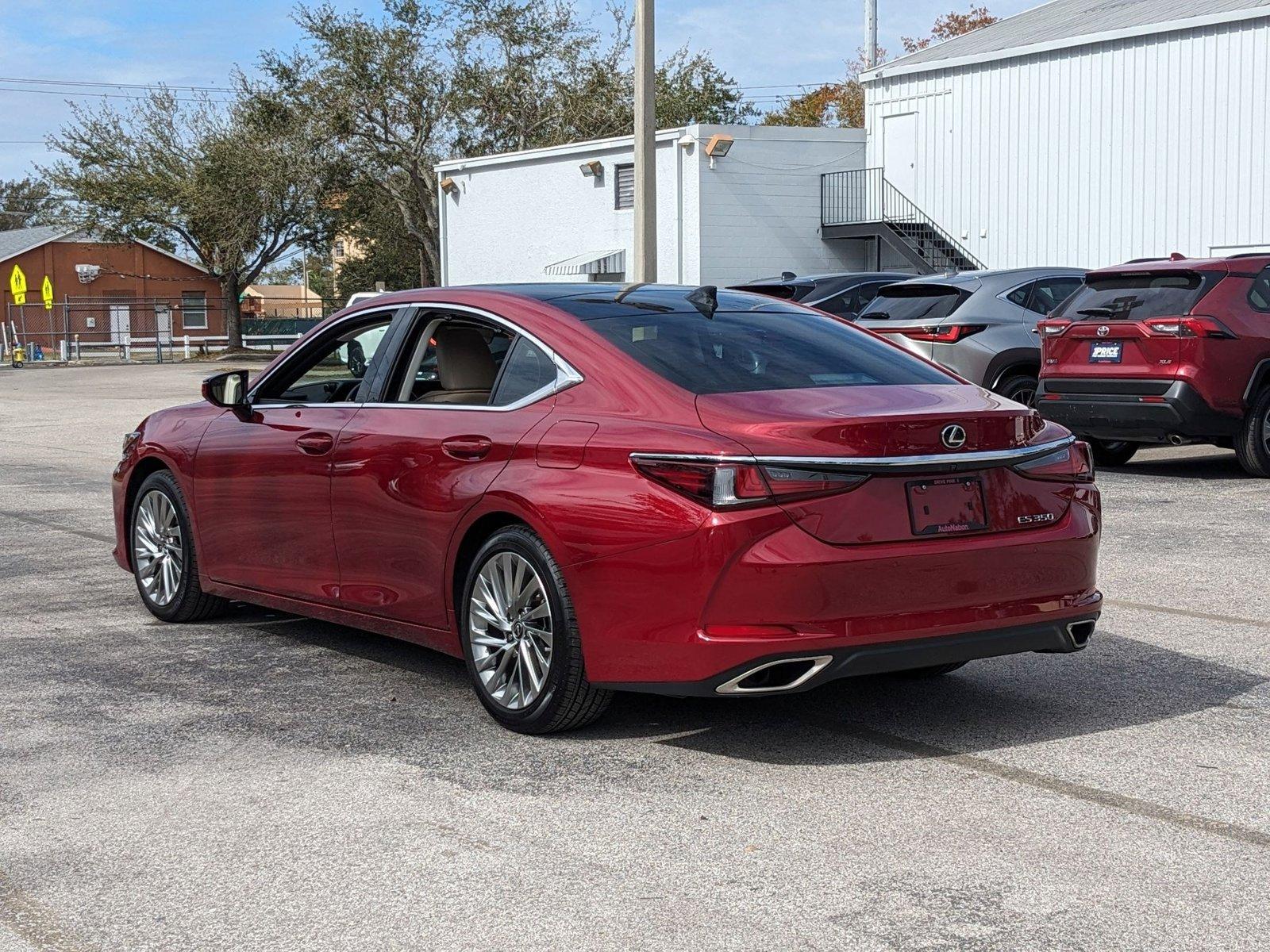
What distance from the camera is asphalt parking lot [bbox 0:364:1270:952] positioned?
3902mm

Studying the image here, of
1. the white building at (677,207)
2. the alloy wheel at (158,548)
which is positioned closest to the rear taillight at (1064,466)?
the alloy wheel at (158,548)

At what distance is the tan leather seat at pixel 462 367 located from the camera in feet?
20.1

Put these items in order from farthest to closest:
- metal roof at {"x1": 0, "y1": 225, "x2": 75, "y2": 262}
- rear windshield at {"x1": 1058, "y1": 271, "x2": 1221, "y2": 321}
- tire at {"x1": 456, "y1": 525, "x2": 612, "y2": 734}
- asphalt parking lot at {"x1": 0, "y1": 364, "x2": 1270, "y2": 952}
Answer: metal roof at {"x1": 0, "y1": 225, "x2": 75, "y2": 262} < rear windshield at {"x1": 1058, "y1": 271, "x2": 1221, "y2": 321} < tire at {"x1": 456, "y1": 525, "x2": 612, "y2": 734} < asphalt parking lot at {"x1": 0, "y1": 364, "x2": 1270, "y2": 952}

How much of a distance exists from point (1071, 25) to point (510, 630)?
3026 centimetres

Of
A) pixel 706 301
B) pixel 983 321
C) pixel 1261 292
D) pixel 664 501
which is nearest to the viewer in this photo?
pixel 664 501

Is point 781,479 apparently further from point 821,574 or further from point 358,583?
point 358,583

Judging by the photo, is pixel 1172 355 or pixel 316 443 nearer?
pixel 316 443

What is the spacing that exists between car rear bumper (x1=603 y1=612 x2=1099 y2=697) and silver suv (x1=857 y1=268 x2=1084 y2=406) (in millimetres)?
9881

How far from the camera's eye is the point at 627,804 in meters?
4.84

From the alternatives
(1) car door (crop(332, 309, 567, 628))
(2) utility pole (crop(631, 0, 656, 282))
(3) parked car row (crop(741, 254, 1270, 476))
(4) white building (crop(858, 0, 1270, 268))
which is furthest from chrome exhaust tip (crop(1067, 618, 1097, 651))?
(4) white building (crop(858, 0, 1270, 268))

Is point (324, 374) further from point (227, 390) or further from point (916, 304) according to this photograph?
point (916, 304)

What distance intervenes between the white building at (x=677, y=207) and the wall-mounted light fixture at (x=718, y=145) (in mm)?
101

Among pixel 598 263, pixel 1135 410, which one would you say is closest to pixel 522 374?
pixel 1135 410

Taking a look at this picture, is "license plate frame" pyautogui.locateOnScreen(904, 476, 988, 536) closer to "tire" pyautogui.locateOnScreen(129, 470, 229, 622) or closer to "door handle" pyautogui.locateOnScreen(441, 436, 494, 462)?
"door handle" pyautogui.locateOnScreen(441, 436, 494, 462)
